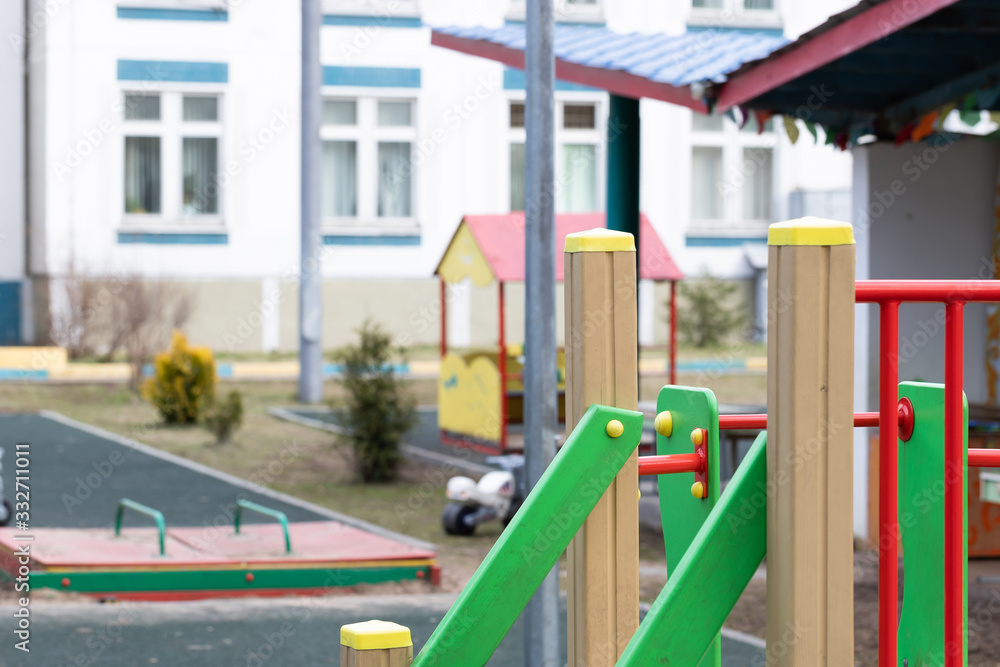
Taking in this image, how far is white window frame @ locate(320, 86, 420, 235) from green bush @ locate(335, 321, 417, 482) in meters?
12.0

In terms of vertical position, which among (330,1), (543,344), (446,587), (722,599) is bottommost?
(446,587)

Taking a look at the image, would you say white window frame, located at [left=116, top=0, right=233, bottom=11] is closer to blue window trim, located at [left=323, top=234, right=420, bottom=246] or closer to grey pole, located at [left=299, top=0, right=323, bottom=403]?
blue window trim, located at [left=323, top=234, right=420, bottom=246]

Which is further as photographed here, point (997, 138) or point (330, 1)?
point (330, 1)

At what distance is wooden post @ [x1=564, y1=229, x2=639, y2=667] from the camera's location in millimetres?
2480

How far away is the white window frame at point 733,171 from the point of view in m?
24.2

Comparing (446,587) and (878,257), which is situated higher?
(878,257)

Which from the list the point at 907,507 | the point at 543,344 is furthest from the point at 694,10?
the point at 907,507

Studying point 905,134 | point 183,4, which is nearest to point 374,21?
point 183,4

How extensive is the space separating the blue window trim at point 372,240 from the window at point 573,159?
205 cm

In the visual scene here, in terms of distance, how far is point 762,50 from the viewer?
801 cm

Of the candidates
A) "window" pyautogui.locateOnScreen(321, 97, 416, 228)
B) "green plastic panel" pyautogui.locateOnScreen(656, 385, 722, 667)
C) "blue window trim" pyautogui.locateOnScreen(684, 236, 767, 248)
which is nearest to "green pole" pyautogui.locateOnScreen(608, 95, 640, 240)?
"green plastic panel" pyautogui.locateOnScreen(656, 385, 722, 667)

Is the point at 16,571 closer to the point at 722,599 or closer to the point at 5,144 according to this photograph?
the point at 722,599

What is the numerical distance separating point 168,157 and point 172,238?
1540mm

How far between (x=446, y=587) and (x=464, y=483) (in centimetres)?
161
